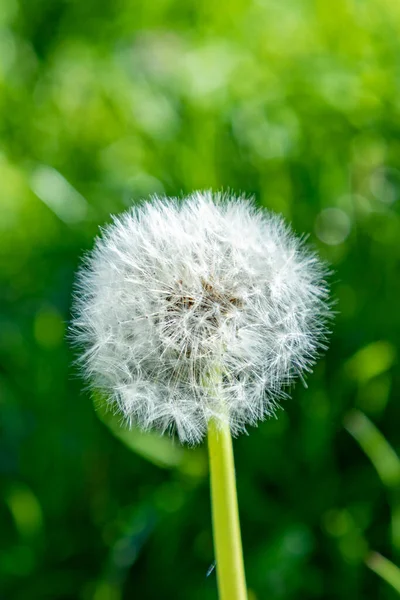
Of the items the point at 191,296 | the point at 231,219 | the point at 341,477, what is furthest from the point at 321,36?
the point at 191,296

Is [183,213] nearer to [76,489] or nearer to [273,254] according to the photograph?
[273,254]

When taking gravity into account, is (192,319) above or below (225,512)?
above

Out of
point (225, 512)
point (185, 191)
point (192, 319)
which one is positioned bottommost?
point (225, 512)

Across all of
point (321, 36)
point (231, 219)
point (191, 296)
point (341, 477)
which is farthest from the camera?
point (321, 36)

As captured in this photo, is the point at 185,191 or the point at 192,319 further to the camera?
the point at 185,191

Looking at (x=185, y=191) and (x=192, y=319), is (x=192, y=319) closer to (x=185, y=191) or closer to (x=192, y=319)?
(x=192, y=319)

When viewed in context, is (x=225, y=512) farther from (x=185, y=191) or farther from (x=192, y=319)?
(x=185, y=191)

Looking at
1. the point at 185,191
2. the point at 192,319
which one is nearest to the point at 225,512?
the point at 192,319
